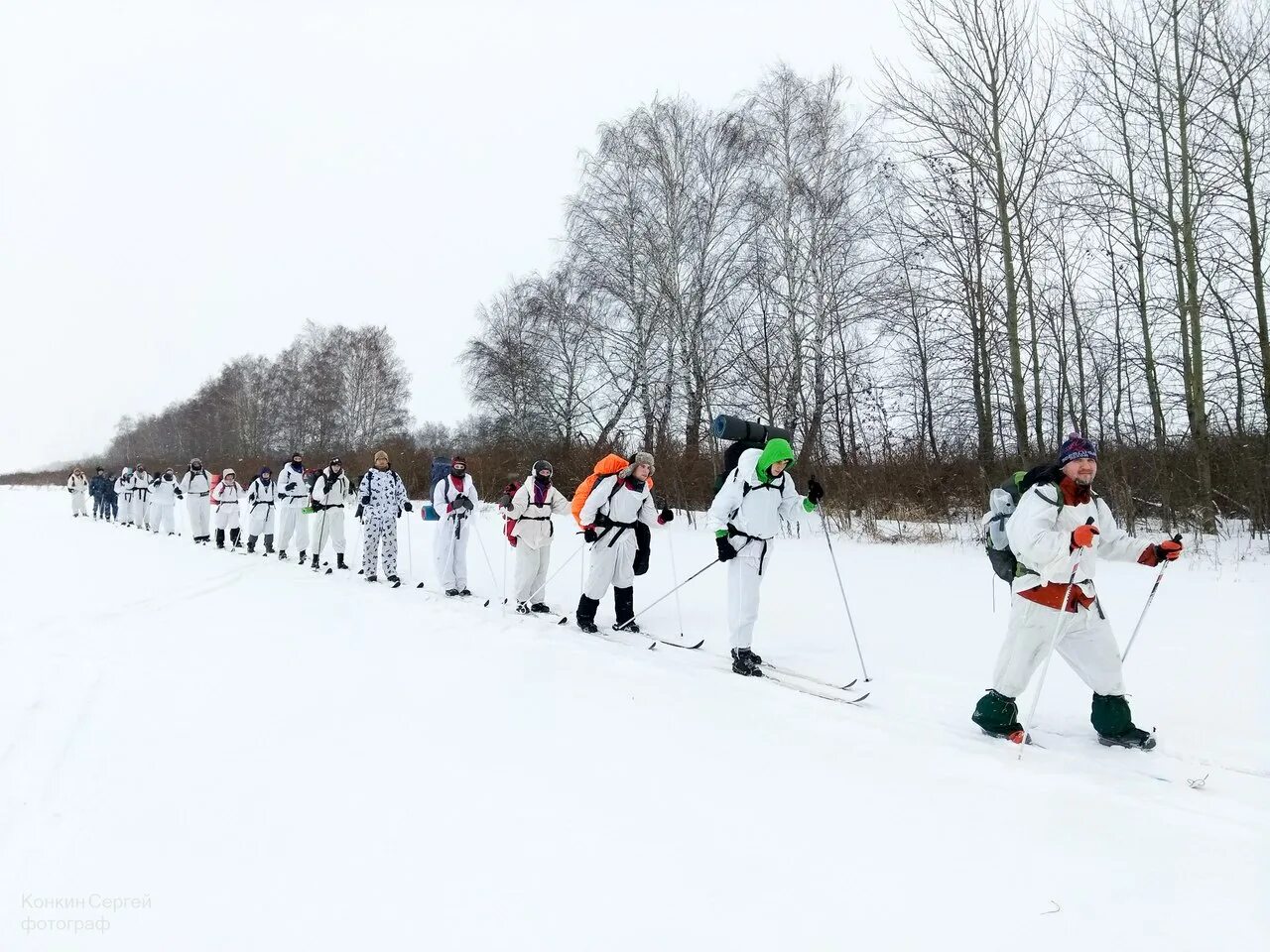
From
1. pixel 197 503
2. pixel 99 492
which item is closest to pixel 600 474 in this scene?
pixel 197 503

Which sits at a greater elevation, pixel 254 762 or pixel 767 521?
pixel 767 521

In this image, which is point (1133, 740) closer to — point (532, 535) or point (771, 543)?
point (771, 543)

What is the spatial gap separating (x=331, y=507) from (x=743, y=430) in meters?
8.82

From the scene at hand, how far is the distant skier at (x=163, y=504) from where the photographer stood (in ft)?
64.1

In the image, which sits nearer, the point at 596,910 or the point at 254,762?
the point at 596,910

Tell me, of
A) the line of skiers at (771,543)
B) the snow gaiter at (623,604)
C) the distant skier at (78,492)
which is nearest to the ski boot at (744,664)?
the line of skiers at (771,543)

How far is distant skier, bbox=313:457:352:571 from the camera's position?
1237 cm

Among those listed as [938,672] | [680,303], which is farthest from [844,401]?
[938,672]

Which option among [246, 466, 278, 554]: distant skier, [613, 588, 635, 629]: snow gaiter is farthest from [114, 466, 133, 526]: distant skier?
[613, 588, 635, 629]: snow gaiter

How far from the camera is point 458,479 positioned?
1006 cm

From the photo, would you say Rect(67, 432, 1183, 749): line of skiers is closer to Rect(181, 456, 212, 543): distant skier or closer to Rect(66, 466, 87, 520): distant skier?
Rect(181, 456, 212, 543): distant skier

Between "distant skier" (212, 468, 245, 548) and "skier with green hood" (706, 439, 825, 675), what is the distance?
13367mm

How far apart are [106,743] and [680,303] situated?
51.6 feet

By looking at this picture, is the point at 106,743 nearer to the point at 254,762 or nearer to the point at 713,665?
the point at 254,762
